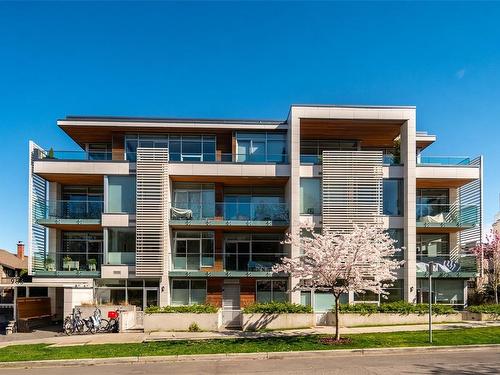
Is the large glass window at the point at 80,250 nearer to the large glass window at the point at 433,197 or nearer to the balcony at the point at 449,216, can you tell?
the balcony at the point at 449,216

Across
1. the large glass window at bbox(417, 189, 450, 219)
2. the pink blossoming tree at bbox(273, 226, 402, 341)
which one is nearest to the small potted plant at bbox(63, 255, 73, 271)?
the pink blossoming tree at bbox(273, 226, 402, 341)

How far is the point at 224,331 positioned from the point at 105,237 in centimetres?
996

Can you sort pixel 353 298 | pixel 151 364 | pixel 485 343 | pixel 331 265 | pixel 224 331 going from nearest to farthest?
pixel 151 364, pixel 485 343, pixel 331 265, pixel 224 331, pixel 353 298

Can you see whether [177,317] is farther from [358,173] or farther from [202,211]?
[358,173]

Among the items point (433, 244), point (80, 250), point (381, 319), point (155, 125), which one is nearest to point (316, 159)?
point (433, 244)

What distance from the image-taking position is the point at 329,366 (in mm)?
13781

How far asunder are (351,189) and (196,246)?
388 inches

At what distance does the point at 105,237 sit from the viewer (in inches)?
1076

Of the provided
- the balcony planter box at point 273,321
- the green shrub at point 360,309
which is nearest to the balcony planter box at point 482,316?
the green shrub at point 360,309

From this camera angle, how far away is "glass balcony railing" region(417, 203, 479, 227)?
2752 centimetres

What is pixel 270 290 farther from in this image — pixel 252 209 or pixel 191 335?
pixel 191 335

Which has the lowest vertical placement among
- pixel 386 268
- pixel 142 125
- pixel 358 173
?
pixel 386 268

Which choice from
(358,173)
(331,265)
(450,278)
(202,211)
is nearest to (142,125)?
(202,211)

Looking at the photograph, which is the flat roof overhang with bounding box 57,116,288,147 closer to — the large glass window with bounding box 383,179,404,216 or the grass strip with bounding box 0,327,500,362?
the large glass window with bounding box 383,179,404,216
